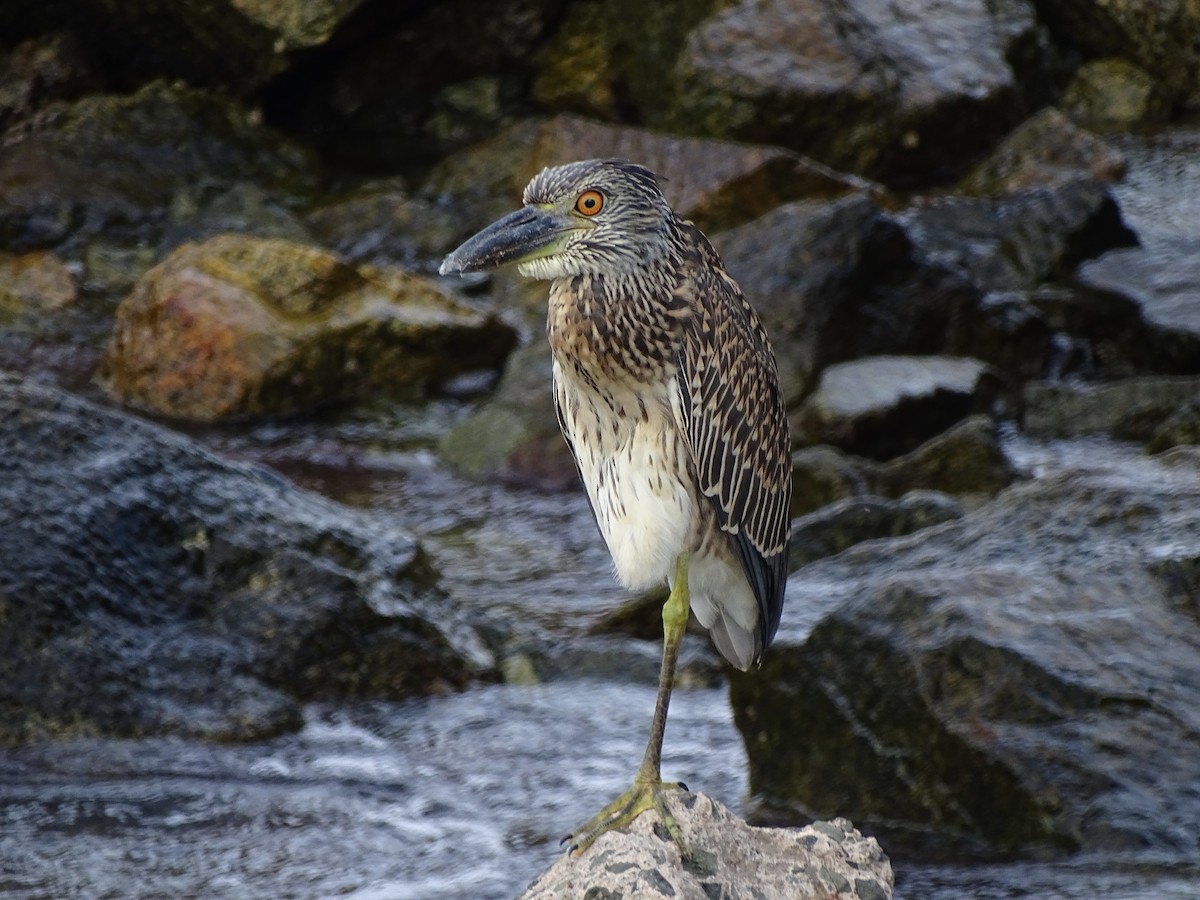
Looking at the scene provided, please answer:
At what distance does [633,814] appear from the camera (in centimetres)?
399

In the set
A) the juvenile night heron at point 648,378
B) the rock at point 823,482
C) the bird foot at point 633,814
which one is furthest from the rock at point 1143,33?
the bird foot at point 633,814

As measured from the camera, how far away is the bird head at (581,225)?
4188 mm

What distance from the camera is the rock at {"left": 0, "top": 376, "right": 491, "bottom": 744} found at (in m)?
6.21

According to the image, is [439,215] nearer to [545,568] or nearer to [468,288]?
[468,288]

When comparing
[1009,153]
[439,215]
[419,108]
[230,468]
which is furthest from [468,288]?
[230,468]

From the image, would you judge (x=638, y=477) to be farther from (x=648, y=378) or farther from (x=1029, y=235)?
(x=1029, y=235)

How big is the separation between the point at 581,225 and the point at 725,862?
1.56 meters

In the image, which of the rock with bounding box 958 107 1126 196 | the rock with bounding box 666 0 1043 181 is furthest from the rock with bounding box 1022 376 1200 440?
the rock with bounding box 666 0 1043 181

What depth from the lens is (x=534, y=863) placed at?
19.1 ft

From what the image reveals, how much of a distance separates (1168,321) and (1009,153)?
9.75 feet

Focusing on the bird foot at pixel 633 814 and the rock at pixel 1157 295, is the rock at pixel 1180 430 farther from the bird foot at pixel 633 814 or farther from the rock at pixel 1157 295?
the bird foot at pixel 633 814

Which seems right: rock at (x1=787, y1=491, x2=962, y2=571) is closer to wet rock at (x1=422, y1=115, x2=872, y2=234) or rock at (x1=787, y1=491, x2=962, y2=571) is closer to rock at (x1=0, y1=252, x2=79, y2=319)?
wet rock at (x1=422, y1=115, x2=872, y2=234)

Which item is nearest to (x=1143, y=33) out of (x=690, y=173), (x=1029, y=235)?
(x=1029, y=235)

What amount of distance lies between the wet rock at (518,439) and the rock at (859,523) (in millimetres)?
1859
